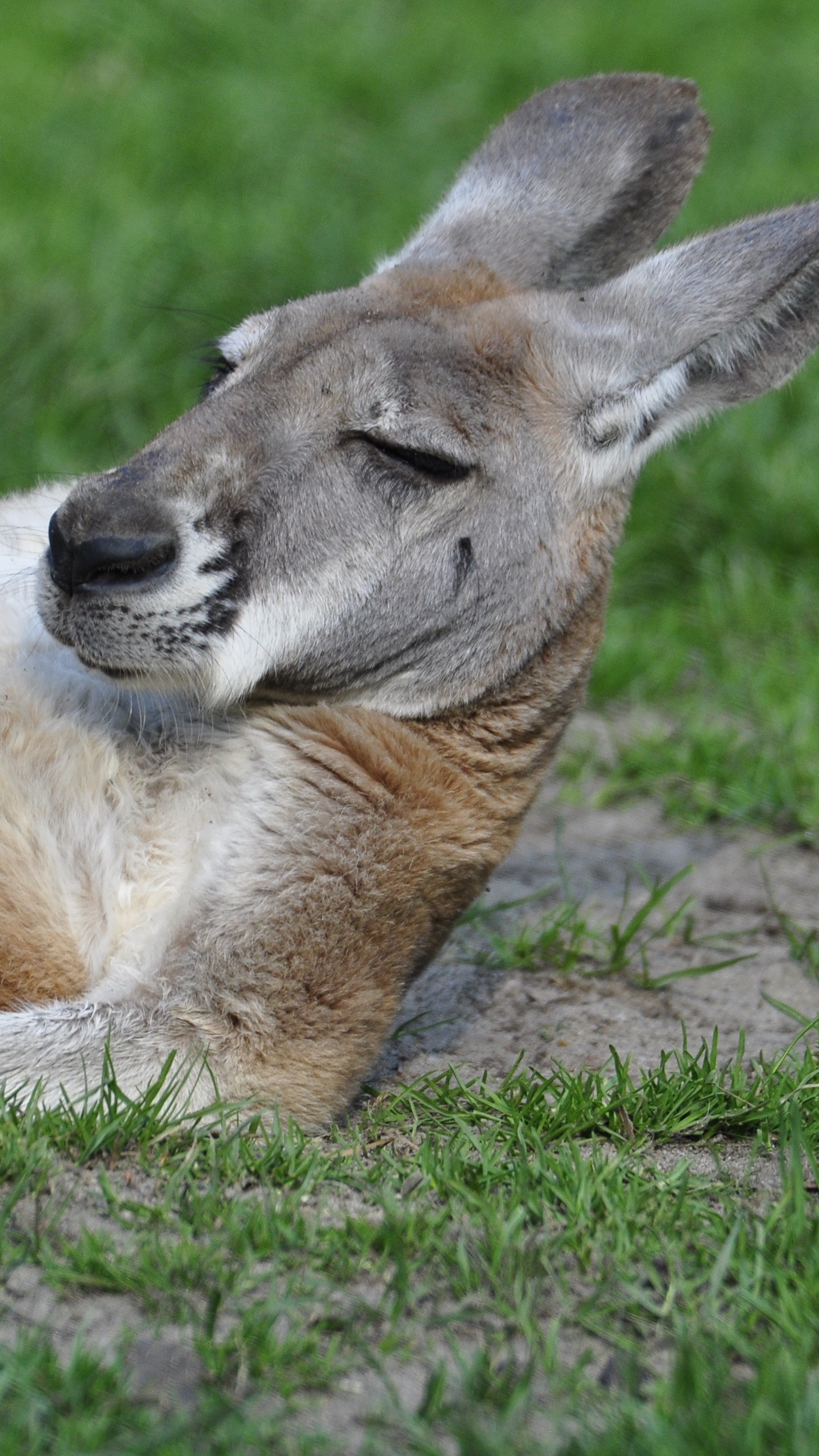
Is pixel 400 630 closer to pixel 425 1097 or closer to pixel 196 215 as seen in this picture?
pixel 425 1097

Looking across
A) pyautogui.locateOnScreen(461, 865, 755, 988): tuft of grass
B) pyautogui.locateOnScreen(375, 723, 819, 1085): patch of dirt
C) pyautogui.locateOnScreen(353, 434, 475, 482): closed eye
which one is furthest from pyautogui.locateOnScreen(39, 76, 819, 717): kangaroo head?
pyautogui.locateOnScreen(461, 865, 755, 988): tuft of grass

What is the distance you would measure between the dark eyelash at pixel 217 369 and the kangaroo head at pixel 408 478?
11 mm

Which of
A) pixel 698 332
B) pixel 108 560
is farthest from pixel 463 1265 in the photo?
pixel 698 332

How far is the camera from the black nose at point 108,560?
10.1ft

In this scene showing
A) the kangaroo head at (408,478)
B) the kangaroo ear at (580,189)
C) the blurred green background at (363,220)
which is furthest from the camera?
the blurred green background at (363,220)

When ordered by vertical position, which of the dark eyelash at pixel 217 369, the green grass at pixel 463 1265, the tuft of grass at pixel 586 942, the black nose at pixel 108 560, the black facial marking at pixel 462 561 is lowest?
the green grass at pixel 463 1265

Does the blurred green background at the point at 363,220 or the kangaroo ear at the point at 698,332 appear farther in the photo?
the blurred green background at the point at 363,220

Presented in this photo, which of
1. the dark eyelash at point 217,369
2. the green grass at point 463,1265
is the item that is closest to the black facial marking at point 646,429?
the dark eyelash at point 217,369

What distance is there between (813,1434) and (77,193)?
6281mm

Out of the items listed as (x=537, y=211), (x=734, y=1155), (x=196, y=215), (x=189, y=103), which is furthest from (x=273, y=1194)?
(x=189, y=103)

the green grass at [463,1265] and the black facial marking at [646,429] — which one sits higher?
the black facial marking at [646,429]

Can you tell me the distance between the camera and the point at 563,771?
520cm

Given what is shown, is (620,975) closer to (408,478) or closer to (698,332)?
(408,478)

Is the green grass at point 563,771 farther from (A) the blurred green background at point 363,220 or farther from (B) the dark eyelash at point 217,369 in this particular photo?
(B) the dark eyelash at point 217,369
